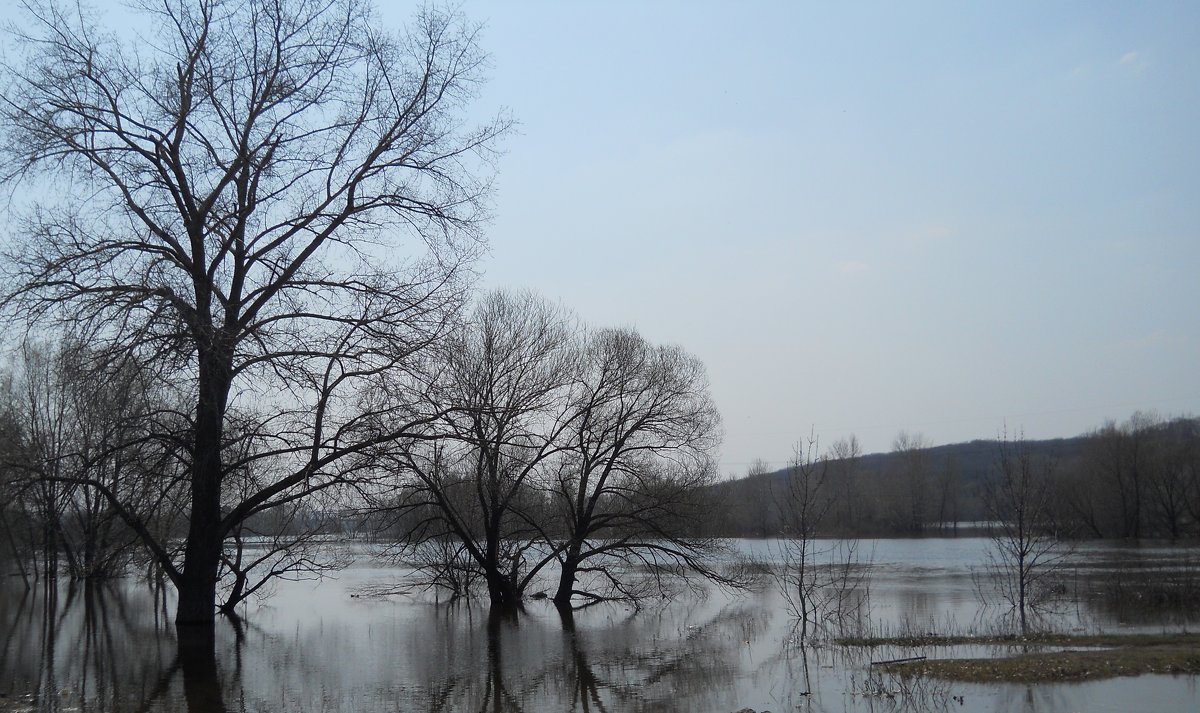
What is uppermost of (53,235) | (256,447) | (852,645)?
(53,235)

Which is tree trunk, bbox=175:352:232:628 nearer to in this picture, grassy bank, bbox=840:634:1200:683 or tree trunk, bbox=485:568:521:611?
tree trunk, bbox=485:568:521:611

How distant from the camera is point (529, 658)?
62.8 feet

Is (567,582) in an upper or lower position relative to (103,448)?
lower

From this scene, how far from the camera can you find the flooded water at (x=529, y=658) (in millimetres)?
13812

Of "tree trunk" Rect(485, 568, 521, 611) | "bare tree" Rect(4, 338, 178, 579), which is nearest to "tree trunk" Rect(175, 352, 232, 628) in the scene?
"bare tree" Rect(4, 338, 178, 579)

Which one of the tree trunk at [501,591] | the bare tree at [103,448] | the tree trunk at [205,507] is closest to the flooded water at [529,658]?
the tree trunk at [205,507]

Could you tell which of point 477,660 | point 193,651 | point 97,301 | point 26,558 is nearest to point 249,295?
point 97,301

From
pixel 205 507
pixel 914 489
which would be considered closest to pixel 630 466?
pixel 205 507

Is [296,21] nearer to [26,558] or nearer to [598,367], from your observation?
[598,367]

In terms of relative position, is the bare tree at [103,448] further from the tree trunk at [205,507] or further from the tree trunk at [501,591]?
the tree trunk at [501,591]

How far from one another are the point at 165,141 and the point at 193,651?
988 cm

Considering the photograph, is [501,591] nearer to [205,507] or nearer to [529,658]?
[529,658]

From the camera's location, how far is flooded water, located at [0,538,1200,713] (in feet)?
45.3

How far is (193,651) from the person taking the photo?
18.2 metres
